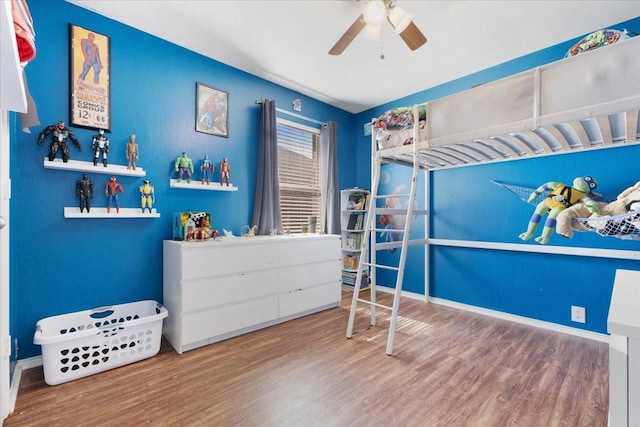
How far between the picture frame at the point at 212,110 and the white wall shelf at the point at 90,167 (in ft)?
2.47

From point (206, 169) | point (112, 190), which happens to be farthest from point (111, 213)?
point (206, 169)

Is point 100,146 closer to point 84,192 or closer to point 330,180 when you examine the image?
point 84,192

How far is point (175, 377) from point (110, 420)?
43 cm

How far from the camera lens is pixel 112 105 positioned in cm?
235

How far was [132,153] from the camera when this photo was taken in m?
2.39

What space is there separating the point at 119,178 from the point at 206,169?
2.35 feet

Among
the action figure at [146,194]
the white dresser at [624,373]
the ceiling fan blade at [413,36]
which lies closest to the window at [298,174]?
the action figure at [146,194]

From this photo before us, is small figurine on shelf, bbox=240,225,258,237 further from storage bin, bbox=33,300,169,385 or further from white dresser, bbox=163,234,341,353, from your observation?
storage bin, bbox=33,300,169,385

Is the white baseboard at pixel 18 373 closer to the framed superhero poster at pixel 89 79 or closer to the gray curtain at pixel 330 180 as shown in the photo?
the framed superhero poster at pixel 89 79

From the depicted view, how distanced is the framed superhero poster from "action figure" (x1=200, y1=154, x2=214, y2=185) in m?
0.78

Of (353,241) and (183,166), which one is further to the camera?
(353,241)

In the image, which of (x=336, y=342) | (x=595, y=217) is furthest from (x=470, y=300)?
(x=595, y=217)

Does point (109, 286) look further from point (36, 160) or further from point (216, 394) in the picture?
point (216, 394)

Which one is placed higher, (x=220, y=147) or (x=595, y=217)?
(x=220, y=147)
